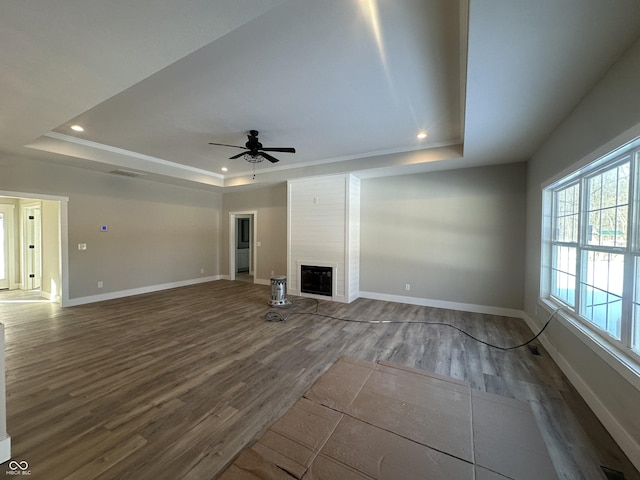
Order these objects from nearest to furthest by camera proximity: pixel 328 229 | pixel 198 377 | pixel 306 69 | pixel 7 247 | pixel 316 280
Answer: pixel 306 69 → pixel 198 377 → pixel 328 229 → pixel 316 280 → pixel 7 247

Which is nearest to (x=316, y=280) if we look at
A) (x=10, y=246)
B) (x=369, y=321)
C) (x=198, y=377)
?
(x=369, y=321)

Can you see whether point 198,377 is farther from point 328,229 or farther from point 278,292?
point 328,229

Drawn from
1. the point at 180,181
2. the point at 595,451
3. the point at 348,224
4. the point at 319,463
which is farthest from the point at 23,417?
the point at 180,181

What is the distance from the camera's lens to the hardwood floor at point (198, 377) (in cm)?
164

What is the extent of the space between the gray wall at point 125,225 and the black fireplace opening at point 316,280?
346 cm

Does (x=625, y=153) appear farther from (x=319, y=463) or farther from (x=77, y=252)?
(x=77, y=252)

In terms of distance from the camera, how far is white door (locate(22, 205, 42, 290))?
243 inches

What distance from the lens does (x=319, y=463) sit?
1317mm

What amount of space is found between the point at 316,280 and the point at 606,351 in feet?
14.5

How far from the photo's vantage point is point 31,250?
20.6ft

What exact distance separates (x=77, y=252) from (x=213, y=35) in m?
5.59

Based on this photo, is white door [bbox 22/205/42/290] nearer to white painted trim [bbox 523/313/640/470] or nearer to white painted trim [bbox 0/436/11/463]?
white painted trim [bbox 0/436/11/463]

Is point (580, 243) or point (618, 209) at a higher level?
point (618, 209)

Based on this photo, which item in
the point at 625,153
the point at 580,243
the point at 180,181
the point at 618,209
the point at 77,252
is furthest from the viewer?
the point at 180,181
